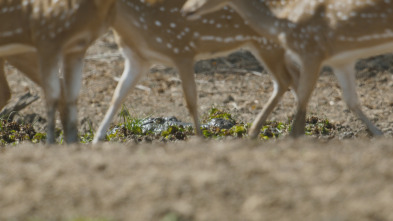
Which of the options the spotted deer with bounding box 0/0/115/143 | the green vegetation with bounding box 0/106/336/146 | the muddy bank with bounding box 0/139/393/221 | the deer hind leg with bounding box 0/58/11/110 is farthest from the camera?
the deer hind leg with bounding box 0/58/11/110

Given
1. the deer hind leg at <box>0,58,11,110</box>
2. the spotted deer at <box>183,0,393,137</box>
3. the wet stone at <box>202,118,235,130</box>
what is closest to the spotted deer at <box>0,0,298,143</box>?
the spotted deer at <box>183,0,393,137</box>

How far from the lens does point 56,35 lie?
6.84 m

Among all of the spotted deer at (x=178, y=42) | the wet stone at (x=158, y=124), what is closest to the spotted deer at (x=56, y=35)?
the spotted deer at (x=178, y=42)

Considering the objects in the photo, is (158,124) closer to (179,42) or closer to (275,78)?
(179,42)

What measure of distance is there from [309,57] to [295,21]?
340 millimetres

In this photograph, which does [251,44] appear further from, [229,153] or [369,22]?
[229,153]

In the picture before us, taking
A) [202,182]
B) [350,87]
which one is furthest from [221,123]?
[202,182]

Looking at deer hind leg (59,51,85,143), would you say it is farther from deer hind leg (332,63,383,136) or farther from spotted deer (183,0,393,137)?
deer hind leg (332,63,383,136)

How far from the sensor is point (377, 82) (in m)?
10.8

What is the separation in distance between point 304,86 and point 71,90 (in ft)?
6.85

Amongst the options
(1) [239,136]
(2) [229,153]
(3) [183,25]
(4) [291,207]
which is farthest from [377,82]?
(4) [291,207]

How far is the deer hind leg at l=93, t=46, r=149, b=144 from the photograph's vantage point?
775 cm

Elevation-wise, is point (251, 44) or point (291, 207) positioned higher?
point (251, 44)

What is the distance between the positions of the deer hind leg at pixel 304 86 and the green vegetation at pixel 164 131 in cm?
48
